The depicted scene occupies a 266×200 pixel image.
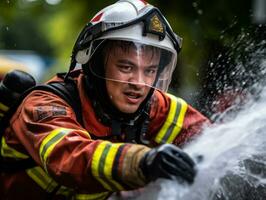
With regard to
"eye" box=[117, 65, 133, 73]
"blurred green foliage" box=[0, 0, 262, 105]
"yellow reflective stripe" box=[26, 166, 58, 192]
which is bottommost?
"blurred green foliage" box=[0, 0, 262, 105]

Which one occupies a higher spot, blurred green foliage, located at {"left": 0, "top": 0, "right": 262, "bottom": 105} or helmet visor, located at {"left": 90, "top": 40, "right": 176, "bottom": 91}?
helmet visor, located at {"left": 90, "top": 40, "right": 176, "bottom": 91}

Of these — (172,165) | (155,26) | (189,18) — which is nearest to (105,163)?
(172,165)

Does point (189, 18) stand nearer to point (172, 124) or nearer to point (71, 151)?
point (172, 124)

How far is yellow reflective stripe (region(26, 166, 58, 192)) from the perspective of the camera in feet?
10.7

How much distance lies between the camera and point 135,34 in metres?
3.17

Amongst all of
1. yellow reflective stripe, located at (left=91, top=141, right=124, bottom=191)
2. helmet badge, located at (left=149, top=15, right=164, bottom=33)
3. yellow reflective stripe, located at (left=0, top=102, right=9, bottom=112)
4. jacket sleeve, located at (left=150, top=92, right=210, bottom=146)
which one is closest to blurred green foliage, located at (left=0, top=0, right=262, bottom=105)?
jacket sleeve, located at (left=150, top=92, right=210, bottom=146)

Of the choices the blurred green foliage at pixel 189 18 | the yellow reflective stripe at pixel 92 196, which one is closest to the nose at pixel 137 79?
the yellow reflective stripe at pixel 92 196

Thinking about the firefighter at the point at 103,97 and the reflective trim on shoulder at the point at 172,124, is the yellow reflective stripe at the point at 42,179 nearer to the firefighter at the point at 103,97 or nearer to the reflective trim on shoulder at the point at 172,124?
the firefighter at the point at 103,97

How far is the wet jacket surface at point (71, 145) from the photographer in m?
2.55

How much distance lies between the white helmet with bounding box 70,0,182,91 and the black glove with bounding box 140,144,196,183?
877 mm

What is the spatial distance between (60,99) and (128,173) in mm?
710

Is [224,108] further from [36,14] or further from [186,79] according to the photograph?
[36,14]

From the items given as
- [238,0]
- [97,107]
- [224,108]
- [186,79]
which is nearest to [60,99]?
[97,107]

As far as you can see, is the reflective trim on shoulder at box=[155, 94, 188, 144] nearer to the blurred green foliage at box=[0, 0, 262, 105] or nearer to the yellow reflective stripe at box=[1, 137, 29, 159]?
the yellow reflective stripe at box=[1, 137, 29, 159]
